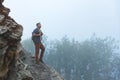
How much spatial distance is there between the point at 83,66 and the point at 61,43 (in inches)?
349

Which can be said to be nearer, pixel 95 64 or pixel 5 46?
pixel 5 46

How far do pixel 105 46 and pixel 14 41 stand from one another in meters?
73.7

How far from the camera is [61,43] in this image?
7919 centimetres

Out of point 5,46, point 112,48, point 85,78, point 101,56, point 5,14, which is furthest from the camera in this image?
point 112,48

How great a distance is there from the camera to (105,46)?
86438mm

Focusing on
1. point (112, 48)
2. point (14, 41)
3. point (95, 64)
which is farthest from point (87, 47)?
point (14, 41)

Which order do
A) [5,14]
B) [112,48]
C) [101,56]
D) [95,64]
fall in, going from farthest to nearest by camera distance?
[112,48]
[101,56]
[95,64]
[5,14]

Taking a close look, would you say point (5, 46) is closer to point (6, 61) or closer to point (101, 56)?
point (6, 61)

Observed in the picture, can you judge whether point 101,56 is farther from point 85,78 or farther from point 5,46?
point 5,46

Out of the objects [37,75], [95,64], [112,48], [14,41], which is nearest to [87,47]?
[95,64]

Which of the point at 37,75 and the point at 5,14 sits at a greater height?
the point at 5,14

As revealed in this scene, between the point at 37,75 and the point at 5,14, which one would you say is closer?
the point at 5,14

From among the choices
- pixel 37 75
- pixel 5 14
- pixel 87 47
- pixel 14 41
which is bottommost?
pixel 37 75

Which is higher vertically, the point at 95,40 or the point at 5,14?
the point at 95,40
